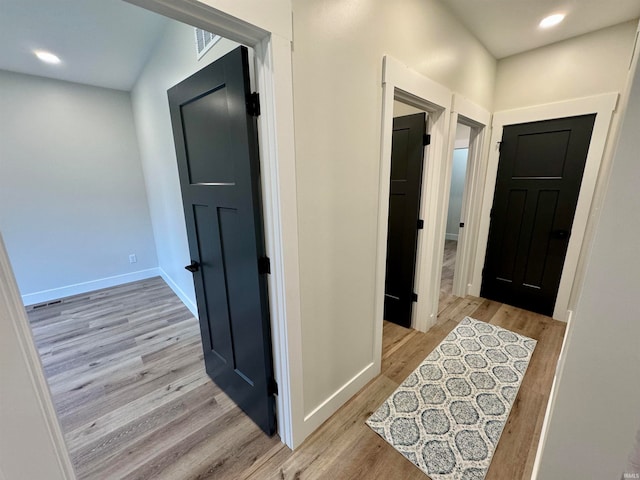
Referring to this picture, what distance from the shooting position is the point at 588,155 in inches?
92.1

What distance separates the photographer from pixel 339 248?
4.89ft

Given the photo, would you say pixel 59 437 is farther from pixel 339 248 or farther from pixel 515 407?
pixel 515 407

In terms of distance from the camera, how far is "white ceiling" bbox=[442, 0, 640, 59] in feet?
6.02

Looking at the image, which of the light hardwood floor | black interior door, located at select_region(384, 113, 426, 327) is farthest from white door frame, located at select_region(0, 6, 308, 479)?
black interior door, located at select_region(384, 113, 426, 327)

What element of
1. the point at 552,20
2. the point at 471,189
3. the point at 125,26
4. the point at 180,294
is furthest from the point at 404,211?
the point at 180,294

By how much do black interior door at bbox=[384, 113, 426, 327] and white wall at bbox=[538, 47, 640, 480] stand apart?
1679 millimetres

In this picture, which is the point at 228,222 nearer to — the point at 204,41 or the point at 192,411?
the point at 204,41

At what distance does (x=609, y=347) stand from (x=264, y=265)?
1.22 metres

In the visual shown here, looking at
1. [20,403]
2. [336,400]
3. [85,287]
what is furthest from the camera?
[85,287]

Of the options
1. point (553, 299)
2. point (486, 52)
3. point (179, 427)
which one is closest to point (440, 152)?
point (486, 52)

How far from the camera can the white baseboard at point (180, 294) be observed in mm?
2941

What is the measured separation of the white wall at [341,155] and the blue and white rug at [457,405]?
38 centimetres

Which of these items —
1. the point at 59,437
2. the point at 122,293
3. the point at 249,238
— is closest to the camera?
the point at 59,437

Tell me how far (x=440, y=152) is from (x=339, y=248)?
1354mm
